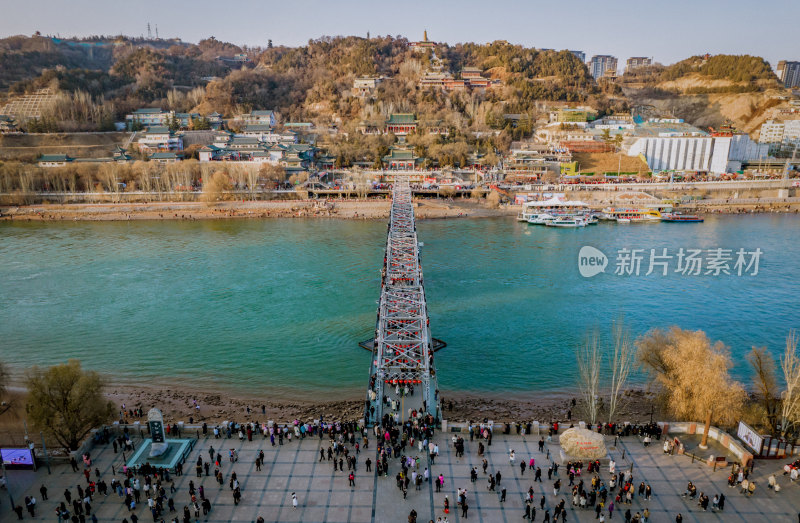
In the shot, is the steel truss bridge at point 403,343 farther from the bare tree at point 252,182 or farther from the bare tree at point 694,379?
the bare tree at point 252,182

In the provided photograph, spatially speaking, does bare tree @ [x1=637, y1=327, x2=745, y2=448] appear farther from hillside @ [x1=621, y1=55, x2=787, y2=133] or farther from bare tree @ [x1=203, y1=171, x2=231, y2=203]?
hillside @ [x1=621, y1=55, x2=787, y2=133]

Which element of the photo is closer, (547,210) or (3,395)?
(3,395)

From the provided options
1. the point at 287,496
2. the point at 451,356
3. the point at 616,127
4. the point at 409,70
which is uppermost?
the point at 409,70

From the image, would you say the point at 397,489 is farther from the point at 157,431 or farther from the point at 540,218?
the point at 540,218

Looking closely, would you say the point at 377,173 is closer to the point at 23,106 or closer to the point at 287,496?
the point at 287,496

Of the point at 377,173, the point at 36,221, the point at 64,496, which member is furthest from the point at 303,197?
the point at 64,496

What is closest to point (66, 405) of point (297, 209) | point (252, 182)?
point (297, 209)

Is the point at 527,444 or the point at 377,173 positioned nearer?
the point at 527,444
